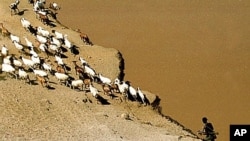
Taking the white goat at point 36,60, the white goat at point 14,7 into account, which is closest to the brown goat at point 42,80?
the white goat at point 36,60

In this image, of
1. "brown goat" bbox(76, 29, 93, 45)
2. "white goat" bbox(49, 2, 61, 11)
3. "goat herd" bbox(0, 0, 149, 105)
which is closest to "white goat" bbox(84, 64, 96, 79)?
"goat herd" bbox(0, 0, 149, 105)

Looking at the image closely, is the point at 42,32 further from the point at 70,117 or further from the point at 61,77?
the point at 70,117

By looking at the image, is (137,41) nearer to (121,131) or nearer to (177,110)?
(177,110)

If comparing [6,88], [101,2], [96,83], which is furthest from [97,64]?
[101,2]

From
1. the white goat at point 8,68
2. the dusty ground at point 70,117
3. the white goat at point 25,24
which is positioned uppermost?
the white goat at point 25,24

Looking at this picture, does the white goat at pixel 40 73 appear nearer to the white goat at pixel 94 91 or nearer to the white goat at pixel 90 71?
the white goat at pixel 94 91

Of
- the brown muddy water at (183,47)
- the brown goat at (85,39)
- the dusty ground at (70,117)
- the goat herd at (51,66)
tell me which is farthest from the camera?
the brown goat at (85,39)

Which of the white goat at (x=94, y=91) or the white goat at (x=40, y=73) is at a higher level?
the white goat at (x=40, y=73)

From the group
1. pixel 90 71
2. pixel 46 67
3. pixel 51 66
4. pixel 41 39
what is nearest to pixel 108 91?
pixel 90 71
